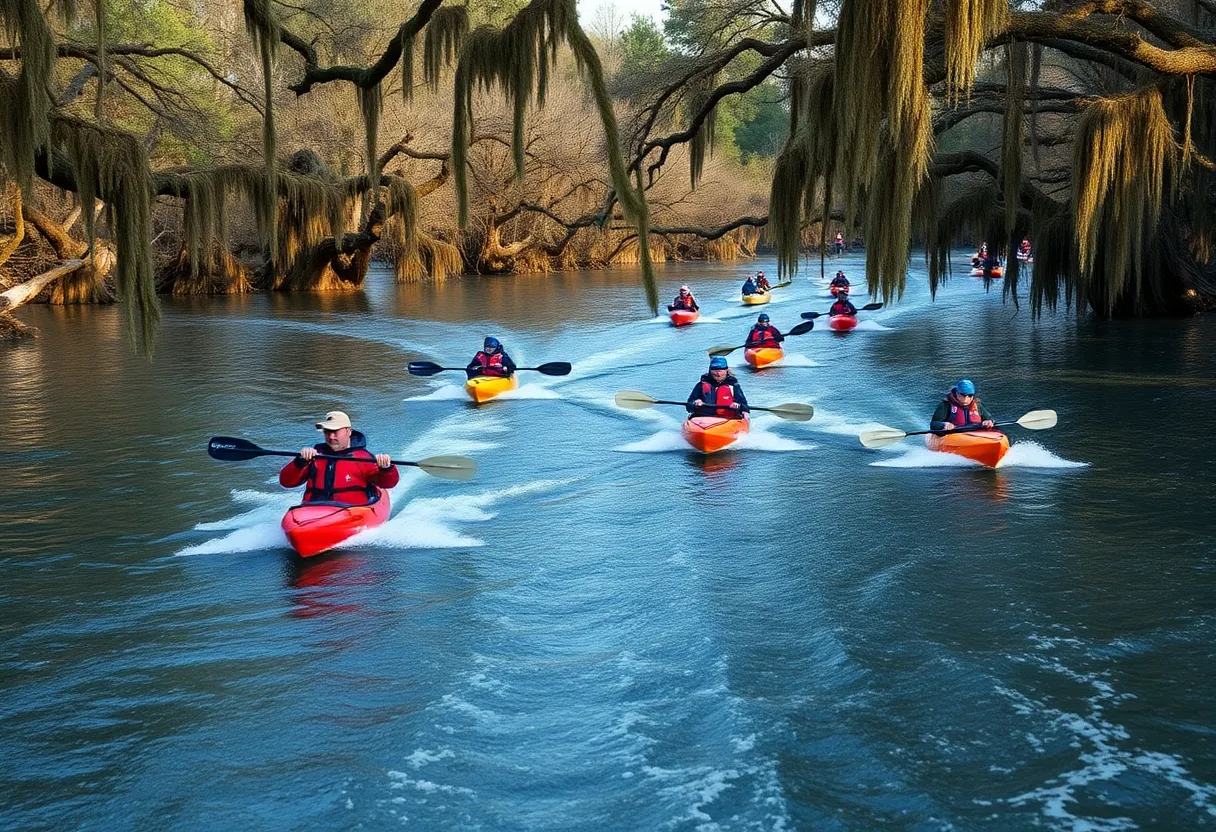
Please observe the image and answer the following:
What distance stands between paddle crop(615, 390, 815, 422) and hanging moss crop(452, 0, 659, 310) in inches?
377

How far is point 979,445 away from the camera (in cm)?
1723

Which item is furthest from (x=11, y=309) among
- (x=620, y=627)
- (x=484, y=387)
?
(x=620, y=627)

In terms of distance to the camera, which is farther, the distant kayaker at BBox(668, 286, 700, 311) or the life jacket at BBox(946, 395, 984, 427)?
the distant kayaker at BBox(668, 286, 700, 311)

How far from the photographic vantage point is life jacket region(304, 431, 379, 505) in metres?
14.2

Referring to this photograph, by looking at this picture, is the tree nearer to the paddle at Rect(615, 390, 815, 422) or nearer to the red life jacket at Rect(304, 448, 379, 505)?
the paddle at Rect(615, 390, 815, 422)

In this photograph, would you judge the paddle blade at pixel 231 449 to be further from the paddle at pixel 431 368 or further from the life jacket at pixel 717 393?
the paddle at pixel 431 368

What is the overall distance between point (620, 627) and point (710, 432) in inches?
311

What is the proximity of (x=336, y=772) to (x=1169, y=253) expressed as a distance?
90.9 ft

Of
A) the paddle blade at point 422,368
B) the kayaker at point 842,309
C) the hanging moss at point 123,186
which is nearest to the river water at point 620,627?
the paddle blade at point 422,368

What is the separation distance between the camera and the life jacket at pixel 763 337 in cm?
2875

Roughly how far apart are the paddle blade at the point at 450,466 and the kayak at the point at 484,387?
7988mm

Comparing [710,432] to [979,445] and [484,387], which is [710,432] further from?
[484,387]

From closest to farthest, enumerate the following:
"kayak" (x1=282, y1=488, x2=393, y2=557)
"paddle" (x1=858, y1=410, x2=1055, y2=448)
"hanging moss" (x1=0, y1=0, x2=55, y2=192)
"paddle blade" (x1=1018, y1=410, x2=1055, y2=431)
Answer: "hanging moss" (x1=0, y1=0, x2=55, y2=192) < "kayak" (x1=282, y1=488, x2=393, y2=557) < "paddle" (x1=858, y1=410, x2=1055, y2=448) < "paddle blade" (x1=1018, y1=410, x2=1055, y2=431)

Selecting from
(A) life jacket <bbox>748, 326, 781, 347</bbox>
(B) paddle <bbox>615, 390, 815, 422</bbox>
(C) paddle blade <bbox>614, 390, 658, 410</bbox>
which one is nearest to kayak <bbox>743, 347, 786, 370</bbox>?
(A) life jacket <bbox>748, 326, 781, 347</bbox>
